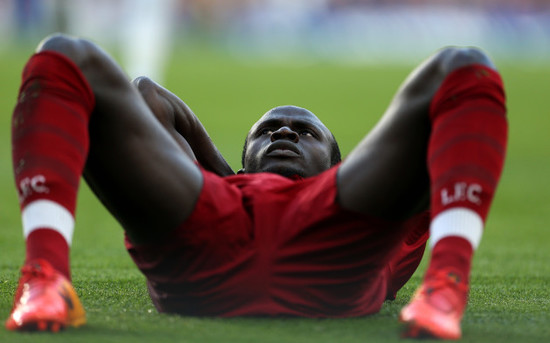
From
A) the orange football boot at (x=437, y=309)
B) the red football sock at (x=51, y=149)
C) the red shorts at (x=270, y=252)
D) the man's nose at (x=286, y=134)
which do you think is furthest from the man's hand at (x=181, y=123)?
the orange football boot at (x=437, y=309)

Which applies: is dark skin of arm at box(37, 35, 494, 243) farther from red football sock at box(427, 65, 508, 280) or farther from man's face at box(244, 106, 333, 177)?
man's face at box(244, 106, 333, 177)

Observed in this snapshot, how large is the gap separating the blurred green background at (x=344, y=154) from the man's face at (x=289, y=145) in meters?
0.44

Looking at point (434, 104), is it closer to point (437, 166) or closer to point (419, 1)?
point (437, 166)

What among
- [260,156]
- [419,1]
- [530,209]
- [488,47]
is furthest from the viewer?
[419,1]

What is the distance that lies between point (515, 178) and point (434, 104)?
20.4ft

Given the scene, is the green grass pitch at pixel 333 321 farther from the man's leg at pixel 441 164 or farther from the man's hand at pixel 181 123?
the man's hand at pixel 181 123

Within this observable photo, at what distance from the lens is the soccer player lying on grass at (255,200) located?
1785 millimetres

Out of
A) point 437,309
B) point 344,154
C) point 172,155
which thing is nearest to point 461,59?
point 437,309

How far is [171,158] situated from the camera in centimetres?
192

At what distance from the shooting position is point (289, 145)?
7.80 feet

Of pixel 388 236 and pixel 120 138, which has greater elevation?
pixel 120 138

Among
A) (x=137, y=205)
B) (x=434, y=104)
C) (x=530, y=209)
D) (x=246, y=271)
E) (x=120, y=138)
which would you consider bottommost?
(x=530, y=209)

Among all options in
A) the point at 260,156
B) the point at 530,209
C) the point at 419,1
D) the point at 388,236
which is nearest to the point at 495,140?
A: the point at 388,236

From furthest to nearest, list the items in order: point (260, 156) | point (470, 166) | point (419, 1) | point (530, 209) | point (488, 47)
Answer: point (419, 1) → point (488, 47) → point (530, 209) → point (260, 156) → point (470, 166)
